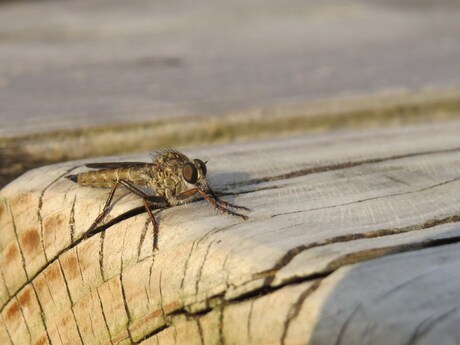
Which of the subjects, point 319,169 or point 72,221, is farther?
point 319,169

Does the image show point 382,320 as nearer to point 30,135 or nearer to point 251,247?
point 251,247

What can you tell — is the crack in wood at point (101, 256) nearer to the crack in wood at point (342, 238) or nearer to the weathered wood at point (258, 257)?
the weathered wood at point (258, 257)

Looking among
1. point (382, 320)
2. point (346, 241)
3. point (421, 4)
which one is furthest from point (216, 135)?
point (421, 4)

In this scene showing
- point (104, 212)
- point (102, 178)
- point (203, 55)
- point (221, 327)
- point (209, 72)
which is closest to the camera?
point (221, 327)

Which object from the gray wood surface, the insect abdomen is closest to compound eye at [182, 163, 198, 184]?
the insect abdomen

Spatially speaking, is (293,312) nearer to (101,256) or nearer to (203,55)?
(101,256)

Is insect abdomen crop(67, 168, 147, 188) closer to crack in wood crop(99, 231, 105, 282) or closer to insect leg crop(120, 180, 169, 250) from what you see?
insect leg crop(120, 180, 169, 250)

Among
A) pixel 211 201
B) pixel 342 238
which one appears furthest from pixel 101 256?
pixel 342 238
